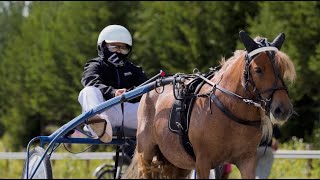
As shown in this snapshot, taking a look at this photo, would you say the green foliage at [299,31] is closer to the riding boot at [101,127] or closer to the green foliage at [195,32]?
the green foliage at [195,32]

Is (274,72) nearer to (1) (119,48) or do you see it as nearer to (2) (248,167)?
(2) (248,167)

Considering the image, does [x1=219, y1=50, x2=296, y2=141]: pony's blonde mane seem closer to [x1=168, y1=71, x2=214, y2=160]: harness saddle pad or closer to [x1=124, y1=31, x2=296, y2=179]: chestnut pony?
[x1=124, y1=31, x2=296, y2=179]: chestnut pony

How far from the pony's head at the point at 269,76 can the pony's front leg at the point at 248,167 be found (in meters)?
0.41

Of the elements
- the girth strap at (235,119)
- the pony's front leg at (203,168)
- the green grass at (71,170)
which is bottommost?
the green grass at (71,170)

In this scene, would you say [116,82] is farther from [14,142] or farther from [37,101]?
[14,142]

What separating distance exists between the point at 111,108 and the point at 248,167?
189 centimetres

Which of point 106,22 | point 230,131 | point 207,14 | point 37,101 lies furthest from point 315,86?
point 230,131

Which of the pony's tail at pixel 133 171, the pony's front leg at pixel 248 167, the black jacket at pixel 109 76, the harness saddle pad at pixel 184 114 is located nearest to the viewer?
the pony's front leg at pixel 248 167

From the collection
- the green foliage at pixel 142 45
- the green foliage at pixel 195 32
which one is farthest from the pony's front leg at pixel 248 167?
the green foliage at pixel 195 32

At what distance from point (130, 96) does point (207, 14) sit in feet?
61.5

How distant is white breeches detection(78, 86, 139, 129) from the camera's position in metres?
6.45

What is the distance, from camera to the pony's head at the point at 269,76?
195 inches

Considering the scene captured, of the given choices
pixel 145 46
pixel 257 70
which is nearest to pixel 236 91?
pixel 257 70

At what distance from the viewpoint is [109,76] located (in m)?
6.85
